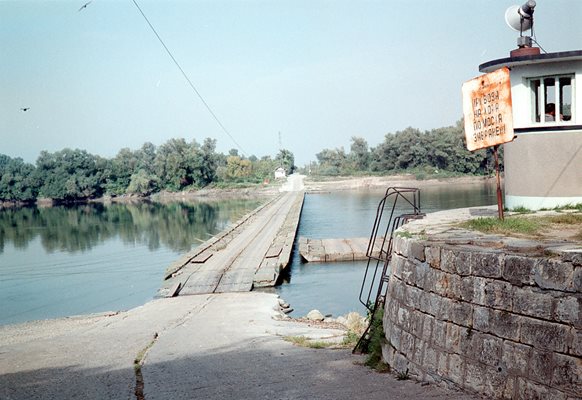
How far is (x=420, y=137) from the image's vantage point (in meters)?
87.6

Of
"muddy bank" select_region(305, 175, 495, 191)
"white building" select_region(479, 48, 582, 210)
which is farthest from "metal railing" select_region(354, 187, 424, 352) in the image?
"muddy bank" select_region(305, 175, 495, 191)

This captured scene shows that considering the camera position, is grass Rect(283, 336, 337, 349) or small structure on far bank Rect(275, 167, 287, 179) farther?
small structure on far bank Rect(275, 167, 287, 179)

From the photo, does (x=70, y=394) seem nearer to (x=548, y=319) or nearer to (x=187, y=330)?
Result: (x=187, y=330)

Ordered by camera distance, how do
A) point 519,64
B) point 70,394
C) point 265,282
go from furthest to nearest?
point 265,282
point 519,64
point 70,394

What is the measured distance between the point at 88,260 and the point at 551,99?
27.8m

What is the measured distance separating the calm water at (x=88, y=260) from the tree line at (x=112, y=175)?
38274 mm

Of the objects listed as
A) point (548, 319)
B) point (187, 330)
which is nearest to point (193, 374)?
point (187, 330)

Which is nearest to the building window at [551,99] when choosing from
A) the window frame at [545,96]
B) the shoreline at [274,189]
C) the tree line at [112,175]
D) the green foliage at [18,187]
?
the window frame at [545,96]

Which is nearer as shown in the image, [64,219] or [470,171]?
[64,219]

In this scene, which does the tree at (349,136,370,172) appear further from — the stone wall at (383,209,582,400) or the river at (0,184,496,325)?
the stone wall at (383,209,582,400)

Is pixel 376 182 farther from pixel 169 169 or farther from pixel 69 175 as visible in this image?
pixel 69 175

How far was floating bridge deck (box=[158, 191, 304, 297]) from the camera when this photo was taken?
1955cm

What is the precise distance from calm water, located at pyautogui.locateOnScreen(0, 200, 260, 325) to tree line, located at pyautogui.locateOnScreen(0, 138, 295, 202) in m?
38.3

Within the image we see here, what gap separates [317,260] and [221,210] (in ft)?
135
